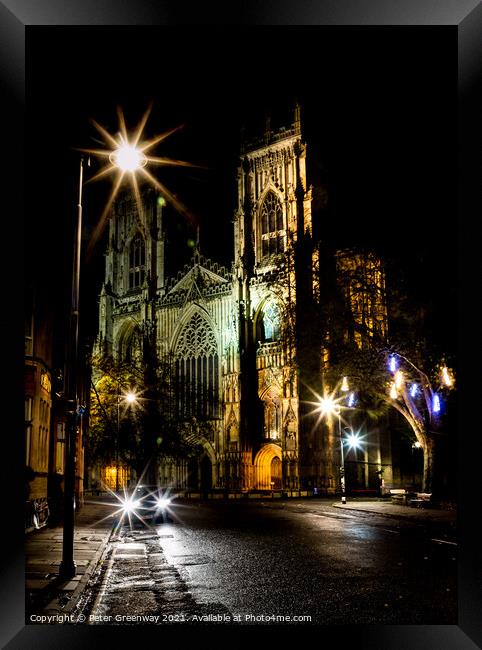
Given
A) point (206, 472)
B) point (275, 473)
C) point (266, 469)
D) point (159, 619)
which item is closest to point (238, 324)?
point (266, 469)

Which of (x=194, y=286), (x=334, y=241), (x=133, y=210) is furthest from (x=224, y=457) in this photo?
(x=334, y=241)

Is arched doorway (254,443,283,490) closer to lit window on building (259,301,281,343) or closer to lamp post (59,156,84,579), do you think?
lit window on building (259,301,281,343)

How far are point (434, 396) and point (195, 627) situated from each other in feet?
59.9

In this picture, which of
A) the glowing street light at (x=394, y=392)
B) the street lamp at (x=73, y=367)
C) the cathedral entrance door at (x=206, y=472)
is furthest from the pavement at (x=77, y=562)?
the cathedral entrance door at (x=206, y=472)

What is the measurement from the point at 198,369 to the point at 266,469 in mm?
8544

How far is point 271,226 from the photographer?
5128cm

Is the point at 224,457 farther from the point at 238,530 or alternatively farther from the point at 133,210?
the point at 238,530

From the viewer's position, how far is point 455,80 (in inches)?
348

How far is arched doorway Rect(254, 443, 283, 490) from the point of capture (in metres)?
46.8

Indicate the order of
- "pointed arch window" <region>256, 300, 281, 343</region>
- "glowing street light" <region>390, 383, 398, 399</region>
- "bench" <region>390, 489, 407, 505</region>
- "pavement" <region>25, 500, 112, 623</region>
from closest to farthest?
"pavement" <region>25, 500, 112, 623</region>
"glowing street light" <region>390, 383, 398, 399</region>
"bench" <region>390, 489, 407, 505</region>
"pointed arch window" <region>256, 300, 281, 343</region>

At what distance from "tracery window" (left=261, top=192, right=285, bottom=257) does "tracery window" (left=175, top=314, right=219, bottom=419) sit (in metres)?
7.06

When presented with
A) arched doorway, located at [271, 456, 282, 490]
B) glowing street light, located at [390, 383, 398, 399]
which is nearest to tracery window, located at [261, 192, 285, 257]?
arched doorway, located at [271, 456, 282, 490]
